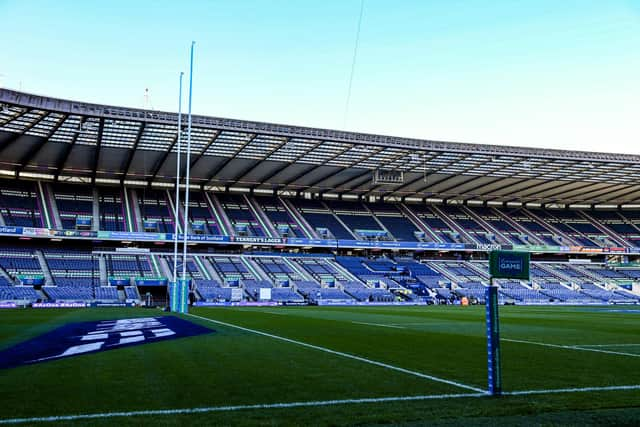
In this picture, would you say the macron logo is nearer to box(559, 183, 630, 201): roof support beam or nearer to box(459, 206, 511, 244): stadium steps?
box(459, 206, 511, 244): stadium steps

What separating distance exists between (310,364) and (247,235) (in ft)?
173

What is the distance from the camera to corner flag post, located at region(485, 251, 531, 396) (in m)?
7.05

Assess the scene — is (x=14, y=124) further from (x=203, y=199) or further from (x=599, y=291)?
(x=599, y=291)

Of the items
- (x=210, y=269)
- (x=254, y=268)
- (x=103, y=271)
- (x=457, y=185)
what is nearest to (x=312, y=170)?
(x=254, y=268)

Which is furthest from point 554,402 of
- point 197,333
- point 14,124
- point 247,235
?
point 247,235

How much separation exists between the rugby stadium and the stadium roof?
0.90ft

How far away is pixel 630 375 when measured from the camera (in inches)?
343

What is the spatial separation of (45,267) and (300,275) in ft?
79.6

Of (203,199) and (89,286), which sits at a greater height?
(203,199)

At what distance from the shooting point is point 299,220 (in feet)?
219

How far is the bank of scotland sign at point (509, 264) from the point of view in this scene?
23.4ft

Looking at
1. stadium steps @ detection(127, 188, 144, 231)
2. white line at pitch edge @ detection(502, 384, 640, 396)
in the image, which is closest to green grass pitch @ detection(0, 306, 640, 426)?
white line at pitch edge @ detection(502, 384, 640, 396)

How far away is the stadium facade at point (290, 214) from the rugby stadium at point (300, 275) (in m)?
0.30

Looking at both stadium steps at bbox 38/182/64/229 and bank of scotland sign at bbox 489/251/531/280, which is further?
stadium steps at bbox 38/182/64/229
